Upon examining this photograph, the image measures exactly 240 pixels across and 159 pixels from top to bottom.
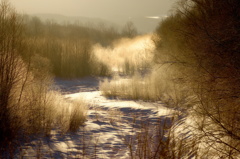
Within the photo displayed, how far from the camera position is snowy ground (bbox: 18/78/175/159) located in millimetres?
3078

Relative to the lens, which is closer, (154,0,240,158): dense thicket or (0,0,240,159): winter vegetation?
(154,0,240,158): dense thicket

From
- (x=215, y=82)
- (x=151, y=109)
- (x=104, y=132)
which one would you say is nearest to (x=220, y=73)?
(x=215, y=82)

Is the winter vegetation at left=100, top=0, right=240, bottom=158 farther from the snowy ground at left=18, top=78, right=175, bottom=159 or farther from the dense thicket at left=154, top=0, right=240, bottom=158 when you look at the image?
the snowy ground at left=18, top=78, right=175, bottom=159

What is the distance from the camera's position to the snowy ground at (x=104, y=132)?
3.08 metres

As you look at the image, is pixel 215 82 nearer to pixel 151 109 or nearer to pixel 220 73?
pixel 220 73

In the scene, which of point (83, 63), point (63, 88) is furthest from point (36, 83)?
point (83, 63)

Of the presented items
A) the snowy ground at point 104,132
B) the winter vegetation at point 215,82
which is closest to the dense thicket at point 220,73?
the winter vegetation at point 215,82

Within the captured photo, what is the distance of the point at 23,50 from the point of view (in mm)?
3420

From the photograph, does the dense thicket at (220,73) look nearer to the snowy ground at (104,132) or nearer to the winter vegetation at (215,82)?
the winter vegetation at (215,82)

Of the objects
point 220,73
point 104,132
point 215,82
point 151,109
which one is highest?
point 220,73

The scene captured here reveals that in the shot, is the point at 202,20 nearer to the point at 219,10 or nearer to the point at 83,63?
the point at 219,10

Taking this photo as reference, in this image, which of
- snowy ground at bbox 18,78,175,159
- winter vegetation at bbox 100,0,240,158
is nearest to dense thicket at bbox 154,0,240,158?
winter vegetation at bbox 100,0,240,158

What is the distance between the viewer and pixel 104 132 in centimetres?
405

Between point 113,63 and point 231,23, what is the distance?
36.0 feet
